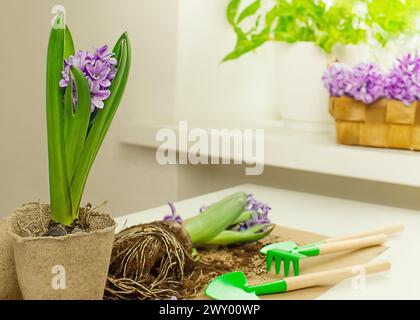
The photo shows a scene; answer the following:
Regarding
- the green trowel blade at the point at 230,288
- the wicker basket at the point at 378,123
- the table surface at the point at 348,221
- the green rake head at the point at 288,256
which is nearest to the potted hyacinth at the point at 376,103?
the wicker basket at the point at 378,123

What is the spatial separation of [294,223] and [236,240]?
0.24 meters

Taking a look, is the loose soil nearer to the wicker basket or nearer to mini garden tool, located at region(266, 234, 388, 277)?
mini garden tool, located at region(266, 234, 388, 277)

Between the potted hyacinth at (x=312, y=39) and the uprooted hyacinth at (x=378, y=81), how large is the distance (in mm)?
291

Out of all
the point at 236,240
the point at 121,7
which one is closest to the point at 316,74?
the point at 121,7

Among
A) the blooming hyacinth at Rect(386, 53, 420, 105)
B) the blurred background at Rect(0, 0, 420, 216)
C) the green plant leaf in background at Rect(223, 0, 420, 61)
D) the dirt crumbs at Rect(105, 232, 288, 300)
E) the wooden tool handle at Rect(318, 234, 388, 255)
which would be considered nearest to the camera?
the dirt crumbs at Rect(105, 232, 288, 300)

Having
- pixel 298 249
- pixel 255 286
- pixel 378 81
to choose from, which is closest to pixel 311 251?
pixel 298 249

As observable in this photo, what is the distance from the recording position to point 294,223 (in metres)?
1.06

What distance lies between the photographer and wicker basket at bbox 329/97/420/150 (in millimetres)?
1190

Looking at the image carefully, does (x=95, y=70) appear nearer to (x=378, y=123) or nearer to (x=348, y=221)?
(x=348, y=221)

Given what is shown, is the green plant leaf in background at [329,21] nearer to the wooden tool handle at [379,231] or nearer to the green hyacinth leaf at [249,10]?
the green hyacinth leaf at [249,10]

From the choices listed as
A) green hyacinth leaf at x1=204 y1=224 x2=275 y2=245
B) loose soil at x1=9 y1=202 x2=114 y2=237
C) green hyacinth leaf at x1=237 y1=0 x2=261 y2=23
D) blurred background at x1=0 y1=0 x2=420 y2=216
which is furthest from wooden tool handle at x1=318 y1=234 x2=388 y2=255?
green hyacinth leaf at x1=237 y1=0 x2=261 y2=23

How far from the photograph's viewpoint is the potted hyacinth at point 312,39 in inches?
59.2

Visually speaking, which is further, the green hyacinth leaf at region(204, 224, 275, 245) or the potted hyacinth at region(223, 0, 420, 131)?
the potted hyacinth at region(223, 0, 420, 131)
